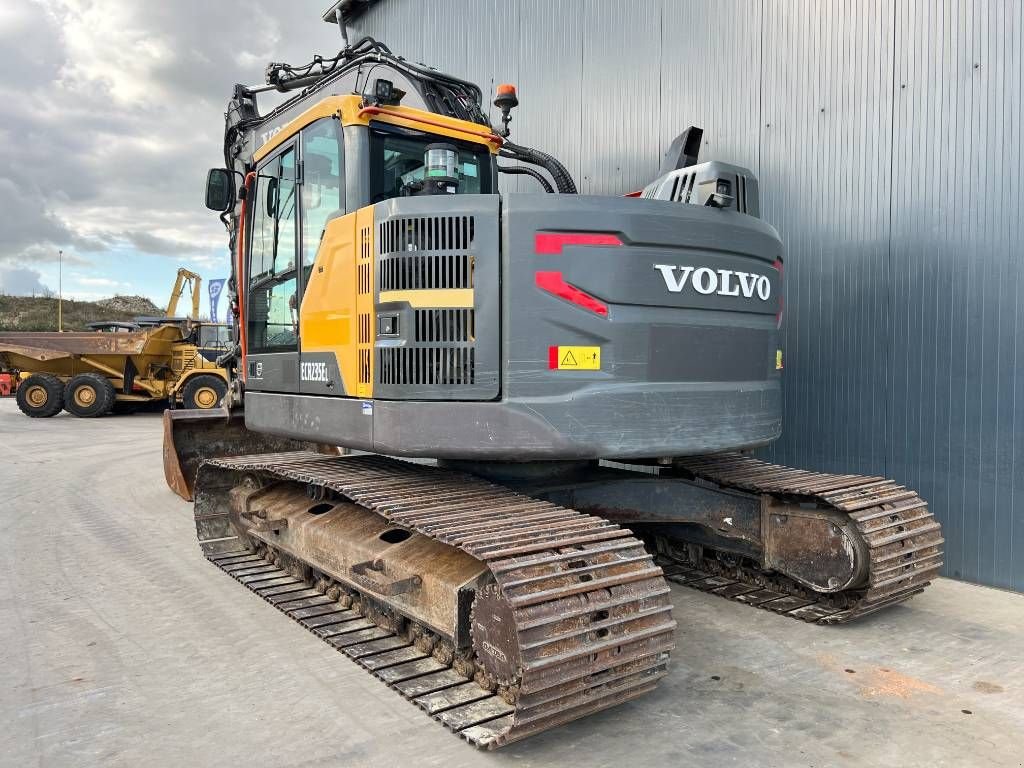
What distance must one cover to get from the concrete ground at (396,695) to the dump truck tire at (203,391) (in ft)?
39.4

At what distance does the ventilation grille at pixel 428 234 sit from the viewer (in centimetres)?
364

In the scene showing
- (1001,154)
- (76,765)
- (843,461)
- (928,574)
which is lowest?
(76,765)

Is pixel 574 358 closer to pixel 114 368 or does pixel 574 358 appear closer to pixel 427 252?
pixel 427 252

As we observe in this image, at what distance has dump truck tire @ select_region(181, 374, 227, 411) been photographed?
55.9 ft

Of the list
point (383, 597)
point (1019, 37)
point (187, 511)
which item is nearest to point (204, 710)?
point (383, 597)

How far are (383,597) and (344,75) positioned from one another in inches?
138

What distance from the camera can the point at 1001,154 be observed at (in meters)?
5.21

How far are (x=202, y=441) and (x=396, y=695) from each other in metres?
5.29

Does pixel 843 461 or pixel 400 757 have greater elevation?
pixel 843 461

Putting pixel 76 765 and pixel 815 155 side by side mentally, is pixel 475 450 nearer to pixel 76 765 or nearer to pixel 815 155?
pixel 76 765

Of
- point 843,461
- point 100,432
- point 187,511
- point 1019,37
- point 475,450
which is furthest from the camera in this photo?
point 100,432

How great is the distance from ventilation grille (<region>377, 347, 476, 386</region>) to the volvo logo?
1030 mm

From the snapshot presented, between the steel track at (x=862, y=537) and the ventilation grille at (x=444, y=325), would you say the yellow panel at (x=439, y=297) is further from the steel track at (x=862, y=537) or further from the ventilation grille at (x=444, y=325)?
the steel track at (x=862, y=537)

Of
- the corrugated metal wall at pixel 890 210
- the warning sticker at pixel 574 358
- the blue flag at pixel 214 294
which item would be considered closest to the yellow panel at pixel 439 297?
the warning sticker at pixel 574 358
